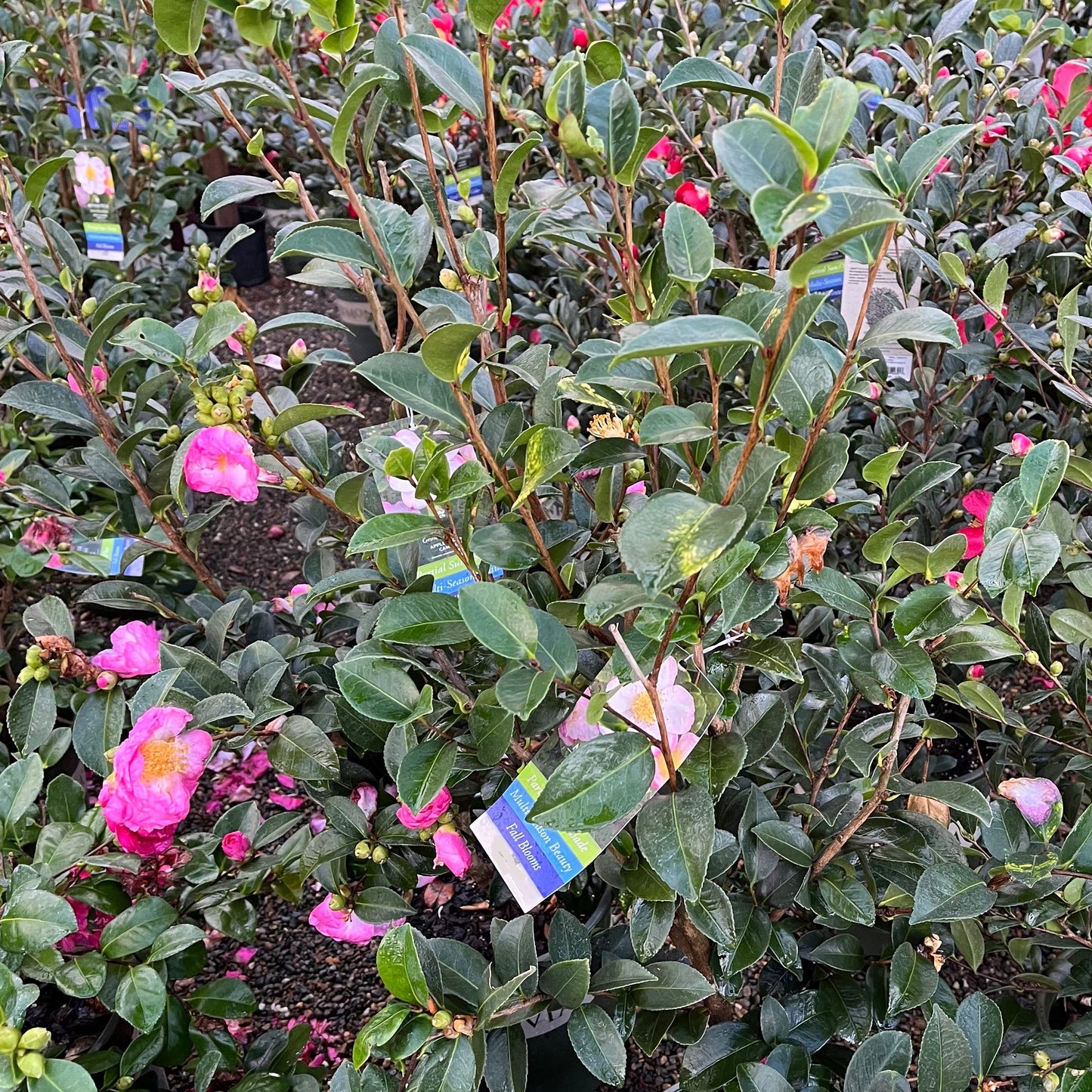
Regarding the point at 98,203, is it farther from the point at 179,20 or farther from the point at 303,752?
the point at 303,752

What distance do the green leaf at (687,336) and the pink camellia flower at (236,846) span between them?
29.1 inches

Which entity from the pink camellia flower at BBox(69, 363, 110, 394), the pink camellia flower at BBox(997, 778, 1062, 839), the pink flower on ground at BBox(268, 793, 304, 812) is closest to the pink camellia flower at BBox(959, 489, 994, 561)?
the pink camellia flower at BBox(997, 778, 1062, 839)

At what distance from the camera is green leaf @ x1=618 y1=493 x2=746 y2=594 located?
528 millimetres

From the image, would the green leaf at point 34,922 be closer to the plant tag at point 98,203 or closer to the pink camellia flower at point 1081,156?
the pink camellia flower at point 1081,156

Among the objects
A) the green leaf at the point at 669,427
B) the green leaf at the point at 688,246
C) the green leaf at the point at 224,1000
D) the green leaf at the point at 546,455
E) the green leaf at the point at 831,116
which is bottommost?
the green leaf at the point at 224,1000

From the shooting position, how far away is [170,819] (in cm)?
86

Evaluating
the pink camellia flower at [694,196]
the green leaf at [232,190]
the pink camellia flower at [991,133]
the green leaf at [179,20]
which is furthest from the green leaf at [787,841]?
the pink camellia flower at [991,133]

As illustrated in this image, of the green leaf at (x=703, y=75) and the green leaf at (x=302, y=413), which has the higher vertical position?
the green leaf at (x=703, y=75)

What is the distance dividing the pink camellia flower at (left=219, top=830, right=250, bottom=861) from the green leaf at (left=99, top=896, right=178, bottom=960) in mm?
95

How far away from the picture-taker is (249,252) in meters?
3.50

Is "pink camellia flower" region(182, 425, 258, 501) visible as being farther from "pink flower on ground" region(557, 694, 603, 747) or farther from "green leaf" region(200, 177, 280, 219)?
"pink flower on ground" region(557, 694, 603, 747)

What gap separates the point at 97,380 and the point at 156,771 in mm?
801

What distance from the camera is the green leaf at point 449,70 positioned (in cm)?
74

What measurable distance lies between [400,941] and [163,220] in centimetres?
201
